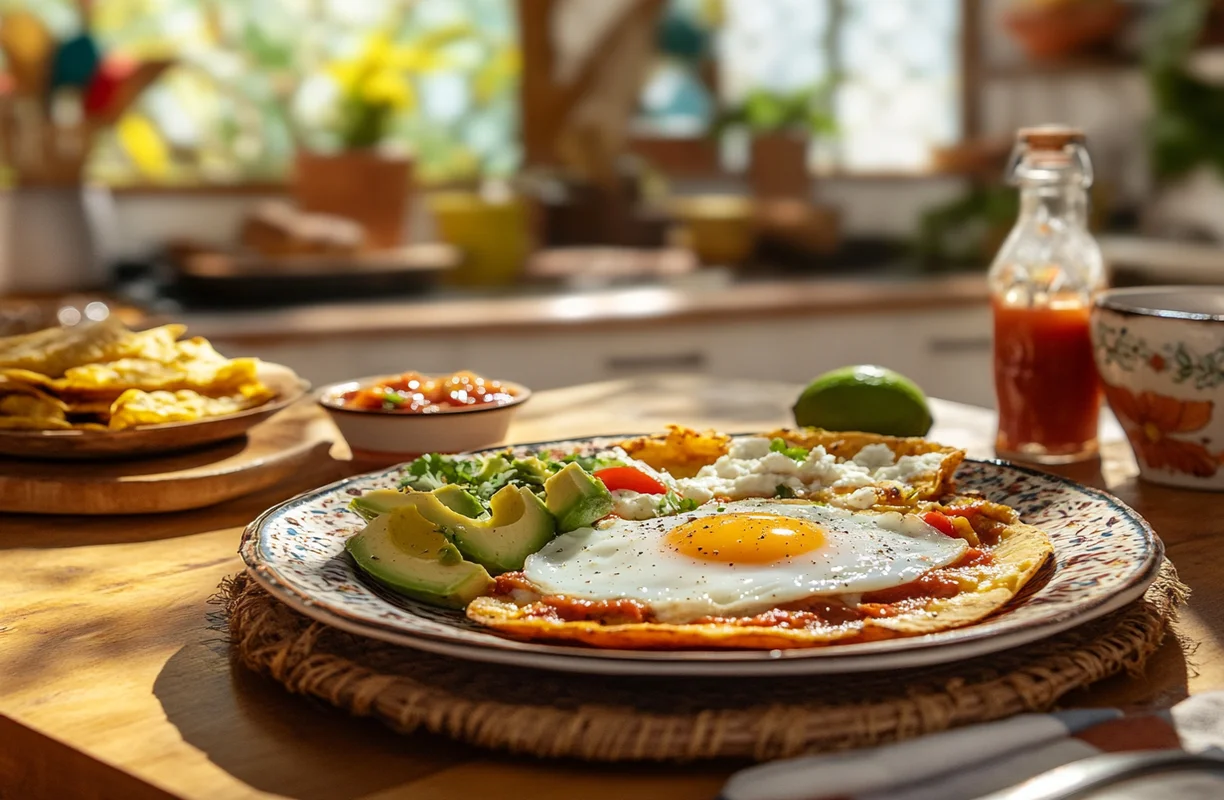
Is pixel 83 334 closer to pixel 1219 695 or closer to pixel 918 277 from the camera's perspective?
pixel 1219 695

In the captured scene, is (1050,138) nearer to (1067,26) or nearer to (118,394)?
(118,394)

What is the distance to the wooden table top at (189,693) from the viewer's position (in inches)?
31.7

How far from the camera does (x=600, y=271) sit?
3.95 metres

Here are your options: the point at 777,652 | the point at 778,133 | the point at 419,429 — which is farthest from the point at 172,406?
the point at 778,133

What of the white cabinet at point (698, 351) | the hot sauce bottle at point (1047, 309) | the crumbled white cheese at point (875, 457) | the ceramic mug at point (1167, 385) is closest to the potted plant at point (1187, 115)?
the white cabinet at point (698, 351)

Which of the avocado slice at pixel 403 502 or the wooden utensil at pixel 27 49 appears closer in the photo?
the avocado slice at pixel 403 502

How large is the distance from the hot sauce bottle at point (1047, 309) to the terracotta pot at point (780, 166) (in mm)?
2789

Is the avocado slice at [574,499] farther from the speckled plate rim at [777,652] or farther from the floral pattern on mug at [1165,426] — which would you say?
the floral pattern on mug at [1165,426]

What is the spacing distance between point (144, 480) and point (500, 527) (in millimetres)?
524

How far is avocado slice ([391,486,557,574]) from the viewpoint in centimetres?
106

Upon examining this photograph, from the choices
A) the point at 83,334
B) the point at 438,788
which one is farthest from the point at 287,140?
the point at 438,788

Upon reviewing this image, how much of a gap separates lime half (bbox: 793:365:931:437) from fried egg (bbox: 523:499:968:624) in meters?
0.42

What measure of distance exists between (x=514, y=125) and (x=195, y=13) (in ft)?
3.45

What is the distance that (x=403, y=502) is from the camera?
1093 mm
